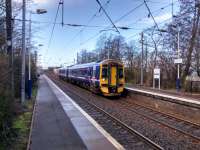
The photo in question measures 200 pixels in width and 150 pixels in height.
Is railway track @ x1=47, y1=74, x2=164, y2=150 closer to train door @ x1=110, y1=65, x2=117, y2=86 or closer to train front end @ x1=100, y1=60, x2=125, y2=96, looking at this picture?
train front end @ x1=100, y1=60, x2=125, y2=96

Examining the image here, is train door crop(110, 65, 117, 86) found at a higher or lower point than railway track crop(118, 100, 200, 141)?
higher

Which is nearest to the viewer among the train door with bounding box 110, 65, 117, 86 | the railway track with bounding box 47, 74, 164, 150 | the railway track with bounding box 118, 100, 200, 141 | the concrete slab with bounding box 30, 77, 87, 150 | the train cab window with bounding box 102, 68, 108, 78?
the concrete slab with bounding box 30, 77, 87, 150

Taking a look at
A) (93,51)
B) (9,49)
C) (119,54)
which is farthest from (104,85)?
(93,51)

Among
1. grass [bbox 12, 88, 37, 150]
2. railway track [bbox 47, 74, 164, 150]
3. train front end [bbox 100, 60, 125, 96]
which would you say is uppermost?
train front end [bbox 100, 60, 125, 96]

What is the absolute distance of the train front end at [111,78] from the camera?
29.6m

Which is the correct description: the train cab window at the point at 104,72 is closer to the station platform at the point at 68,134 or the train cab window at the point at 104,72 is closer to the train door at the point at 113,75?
the train door at the point at 113,75

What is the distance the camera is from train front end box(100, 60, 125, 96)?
2964 centimetres

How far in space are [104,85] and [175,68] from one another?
48.8ft

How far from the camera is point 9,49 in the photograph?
60.8 feet

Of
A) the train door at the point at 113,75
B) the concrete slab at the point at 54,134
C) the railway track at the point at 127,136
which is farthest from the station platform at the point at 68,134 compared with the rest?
the train door at the point at 113,75

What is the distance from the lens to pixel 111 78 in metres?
29.8

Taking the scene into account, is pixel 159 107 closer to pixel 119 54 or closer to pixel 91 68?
pixel 91 68

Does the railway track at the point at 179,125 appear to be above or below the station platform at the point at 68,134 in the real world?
below

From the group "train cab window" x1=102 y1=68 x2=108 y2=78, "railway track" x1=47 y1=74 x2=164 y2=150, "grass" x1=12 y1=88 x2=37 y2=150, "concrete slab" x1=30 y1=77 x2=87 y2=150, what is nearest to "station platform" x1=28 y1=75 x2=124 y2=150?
"concrete slab" x1=30 y1=77 x2=87 y2=150
